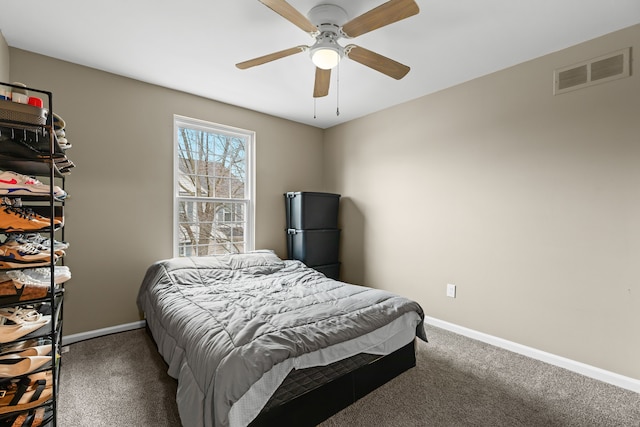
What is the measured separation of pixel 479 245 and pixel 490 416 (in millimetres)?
1569

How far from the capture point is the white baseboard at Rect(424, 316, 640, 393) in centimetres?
213

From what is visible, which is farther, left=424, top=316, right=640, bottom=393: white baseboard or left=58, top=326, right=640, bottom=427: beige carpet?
left=424, top=316, right=640, bottom=393: white baseboard

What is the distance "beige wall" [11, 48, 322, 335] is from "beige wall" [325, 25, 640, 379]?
8.27 ft

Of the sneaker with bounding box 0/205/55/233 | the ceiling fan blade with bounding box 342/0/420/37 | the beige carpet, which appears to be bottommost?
the beige carpet

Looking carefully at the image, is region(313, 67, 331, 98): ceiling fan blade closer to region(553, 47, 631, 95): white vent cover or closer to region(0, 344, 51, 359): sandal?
region(553, 47, 631, 95): white vent cover

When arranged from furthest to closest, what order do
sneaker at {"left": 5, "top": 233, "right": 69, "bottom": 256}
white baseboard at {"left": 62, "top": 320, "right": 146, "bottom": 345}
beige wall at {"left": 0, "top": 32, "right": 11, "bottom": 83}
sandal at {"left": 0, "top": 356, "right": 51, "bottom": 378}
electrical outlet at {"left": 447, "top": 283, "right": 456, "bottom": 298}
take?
electrical outlet at {"left": 447, "top": 283, "right": 456, "bottom": 298} → white baseboard at {"left": 62, "top": 320, "right": 146, "bottom": 345} → beige wall at {"left": 0, "top": 32, "right": 11, "bottom": 83} → sneaker at {"left": 5, "top": 233, "right": 69, "bottom": 256} → sandal at {"left": 0, "top": 356, "right": 51, "bottom": 378}

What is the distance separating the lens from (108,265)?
2863 mm

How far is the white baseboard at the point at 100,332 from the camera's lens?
2.66m

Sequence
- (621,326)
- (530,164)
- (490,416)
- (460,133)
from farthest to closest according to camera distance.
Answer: (460,133) → (530,164) → (621,326) → (490,416)

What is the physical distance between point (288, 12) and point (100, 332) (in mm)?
3149

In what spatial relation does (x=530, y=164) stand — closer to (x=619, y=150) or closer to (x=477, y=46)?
→ (x=619, y=150)

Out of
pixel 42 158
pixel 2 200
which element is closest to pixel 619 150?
pixel 42 158

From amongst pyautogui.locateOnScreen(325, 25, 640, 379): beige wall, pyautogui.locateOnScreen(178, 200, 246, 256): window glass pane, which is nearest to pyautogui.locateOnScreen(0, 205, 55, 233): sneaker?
pyautogui.locateOnScreen(178, 200, 246, 256): window glass pane

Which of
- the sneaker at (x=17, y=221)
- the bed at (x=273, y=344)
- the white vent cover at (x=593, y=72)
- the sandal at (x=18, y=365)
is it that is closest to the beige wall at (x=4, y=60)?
the sneaker at (x=17, y=221)
